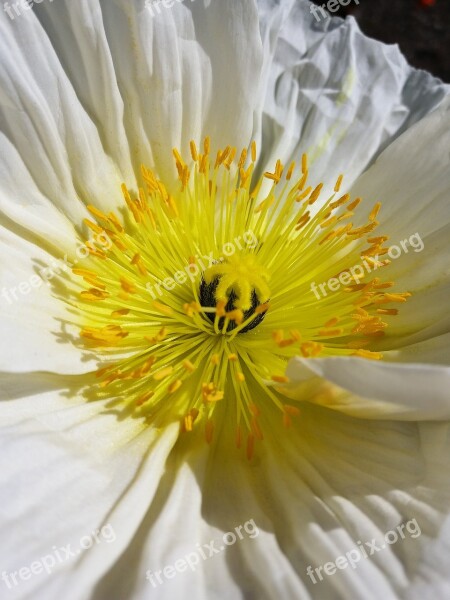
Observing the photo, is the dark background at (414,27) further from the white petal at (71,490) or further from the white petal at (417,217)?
the white petal at (71,490)

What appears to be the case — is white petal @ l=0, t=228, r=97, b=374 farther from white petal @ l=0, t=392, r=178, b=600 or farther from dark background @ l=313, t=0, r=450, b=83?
dark background @ l=313, t=0, r=450, b=83

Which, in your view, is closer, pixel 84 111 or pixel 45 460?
pixel 45 460

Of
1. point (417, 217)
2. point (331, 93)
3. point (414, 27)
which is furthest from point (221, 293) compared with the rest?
point (414, 27)

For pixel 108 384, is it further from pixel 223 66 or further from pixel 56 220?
pixel 223 66

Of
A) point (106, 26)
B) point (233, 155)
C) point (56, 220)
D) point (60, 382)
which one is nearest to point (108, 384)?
point (60, 382)

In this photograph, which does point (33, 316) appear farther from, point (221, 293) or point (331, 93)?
point (331, 93)

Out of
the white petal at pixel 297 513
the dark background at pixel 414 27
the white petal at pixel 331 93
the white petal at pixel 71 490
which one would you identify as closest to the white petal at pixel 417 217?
the white petal at pixel 331 93

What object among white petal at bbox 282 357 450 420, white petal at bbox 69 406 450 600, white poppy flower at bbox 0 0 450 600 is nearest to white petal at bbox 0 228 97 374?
white poppy flower at bbox 0 0 450 600
